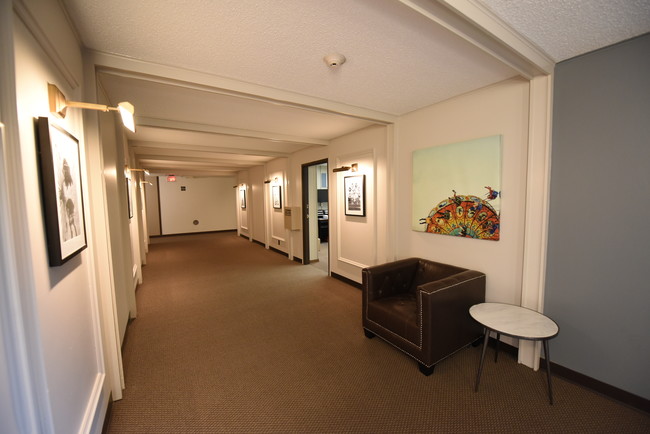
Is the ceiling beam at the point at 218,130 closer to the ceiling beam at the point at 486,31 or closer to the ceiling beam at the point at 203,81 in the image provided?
the ceiling beam at the point at 203,81

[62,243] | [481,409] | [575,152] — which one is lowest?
[481,409]

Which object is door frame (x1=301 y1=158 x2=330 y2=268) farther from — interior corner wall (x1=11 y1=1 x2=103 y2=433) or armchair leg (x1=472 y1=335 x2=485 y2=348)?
interior corner wall (x1=11 y1=1 x2=103 y2=433)

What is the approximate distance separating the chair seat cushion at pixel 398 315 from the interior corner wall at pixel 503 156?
0.70m

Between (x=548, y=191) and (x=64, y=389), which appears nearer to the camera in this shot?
(x=64, y=389)

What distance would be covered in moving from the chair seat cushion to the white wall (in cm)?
959

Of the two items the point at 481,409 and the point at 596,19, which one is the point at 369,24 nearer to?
the point at 596,19

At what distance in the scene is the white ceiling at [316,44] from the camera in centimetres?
142

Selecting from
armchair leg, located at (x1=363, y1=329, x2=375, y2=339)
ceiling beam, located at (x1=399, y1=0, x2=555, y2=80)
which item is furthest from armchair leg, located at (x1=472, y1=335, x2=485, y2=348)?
ceiling beam, located at (x1=399, y1=0, x2=555, y2=80)

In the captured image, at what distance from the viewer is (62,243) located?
3.81 ft

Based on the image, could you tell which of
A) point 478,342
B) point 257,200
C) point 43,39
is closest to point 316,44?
point 43,39

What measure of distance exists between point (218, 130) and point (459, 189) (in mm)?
3076

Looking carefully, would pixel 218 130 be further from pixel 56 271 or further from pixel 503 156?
pixel 503 156

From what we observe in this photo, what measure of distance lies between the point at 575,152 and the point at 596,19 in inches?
33.3

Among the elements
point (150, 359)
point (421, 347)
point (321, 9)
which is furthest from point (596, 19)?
point (150, 359)
